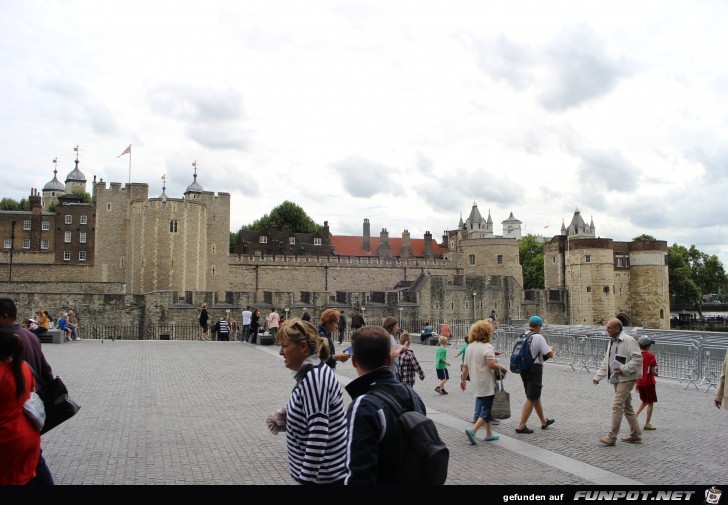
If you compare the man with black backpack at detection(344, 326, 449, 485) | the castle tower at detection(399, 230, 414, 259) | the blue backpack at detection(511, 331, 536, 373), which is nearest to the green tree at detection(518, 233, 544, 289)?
the castle tower at detection(399, 230, 414, 259)

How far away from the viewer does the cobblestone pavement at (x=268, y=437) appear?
6.82 m

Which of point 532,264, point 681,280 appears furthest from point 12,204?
point 681,280

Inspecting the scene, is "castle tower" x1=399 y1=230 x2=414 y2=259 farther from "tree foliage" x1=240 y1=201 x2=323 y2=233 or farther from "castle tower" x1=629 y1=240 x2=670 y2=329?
"castle tower" x1=629 y1=240 x2=670 y2=329

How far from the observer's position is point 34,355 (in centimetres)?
555

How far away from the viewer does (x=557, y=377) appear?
52.5 feet

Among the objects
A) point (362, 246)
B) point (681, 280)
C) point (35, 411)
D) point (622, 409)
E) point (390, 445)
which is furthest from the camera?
point (362, 246)

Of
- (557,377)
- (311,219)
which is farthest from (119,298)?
(311,219)

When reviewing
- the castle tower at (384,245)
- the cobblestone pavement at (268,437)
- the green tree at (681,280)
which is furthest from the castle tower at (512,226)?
the cobblestone pavement at (268,437)

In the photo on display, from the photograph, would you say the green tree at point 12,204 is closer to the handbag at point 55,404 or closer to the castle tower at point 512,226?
the handbag at point 55,404

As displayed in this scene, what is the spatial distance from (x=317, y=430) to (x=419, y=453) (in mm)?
770

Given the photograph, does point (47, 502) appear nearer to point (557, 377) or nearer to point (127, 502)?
point (127, 502)

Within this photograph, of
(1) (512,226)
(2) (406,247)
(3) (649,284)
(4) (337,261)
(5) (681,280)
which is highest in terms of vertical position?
(1) (512,226)

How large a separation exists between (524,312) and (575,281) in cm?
1123

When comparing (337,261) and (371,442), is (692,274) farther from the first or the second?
(371,442)
